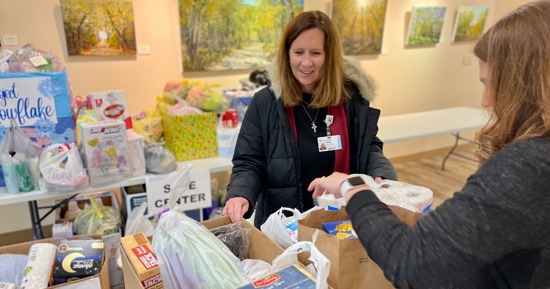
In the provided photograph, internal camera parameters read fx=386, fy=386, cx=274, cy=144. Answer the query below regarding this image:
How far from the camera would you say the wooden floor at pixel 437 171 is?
14.2 feet

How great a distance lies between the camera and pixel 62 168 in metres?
2.02

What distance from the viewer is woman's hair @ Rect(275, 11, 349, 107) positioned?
1.56 m

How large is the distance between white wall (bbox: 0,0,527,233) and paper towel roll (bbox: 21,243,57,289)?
193 cm

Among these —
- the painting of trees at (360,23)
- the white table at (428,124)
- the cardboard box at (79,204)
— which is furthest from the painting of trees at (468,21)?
the cardboard box at (79,204)

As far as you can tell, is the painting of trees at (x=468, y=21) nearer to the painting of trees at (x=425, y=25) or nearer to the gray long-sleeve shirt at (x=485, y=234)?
the painting of trees at (x=425, y=25)

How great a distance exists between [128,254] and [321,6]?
11.8 feet

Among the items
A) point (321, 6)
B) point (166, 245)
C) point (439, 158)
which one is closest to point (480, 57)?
point (166, 245)

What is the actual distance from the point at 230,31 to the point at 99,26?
3.66 ft

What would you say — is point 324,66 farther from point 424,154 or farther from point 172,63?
point 424,154

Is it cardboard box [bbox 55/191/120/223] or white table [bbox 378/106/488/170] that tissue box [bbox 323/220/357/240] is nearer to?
cardboard box [bbox 55/191/120/223]

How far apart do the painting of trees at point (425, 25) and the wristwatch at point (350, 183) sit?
4.19 m

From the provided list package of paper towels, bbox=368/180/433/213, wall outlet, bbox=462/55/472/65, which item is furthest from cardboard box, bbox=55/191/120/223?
wall outlet, bbox=462/55/472/65

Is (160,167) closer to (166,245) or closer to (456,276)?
(166,245)

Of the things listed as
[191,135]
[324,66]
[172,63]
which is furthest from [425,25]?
[324,66]
